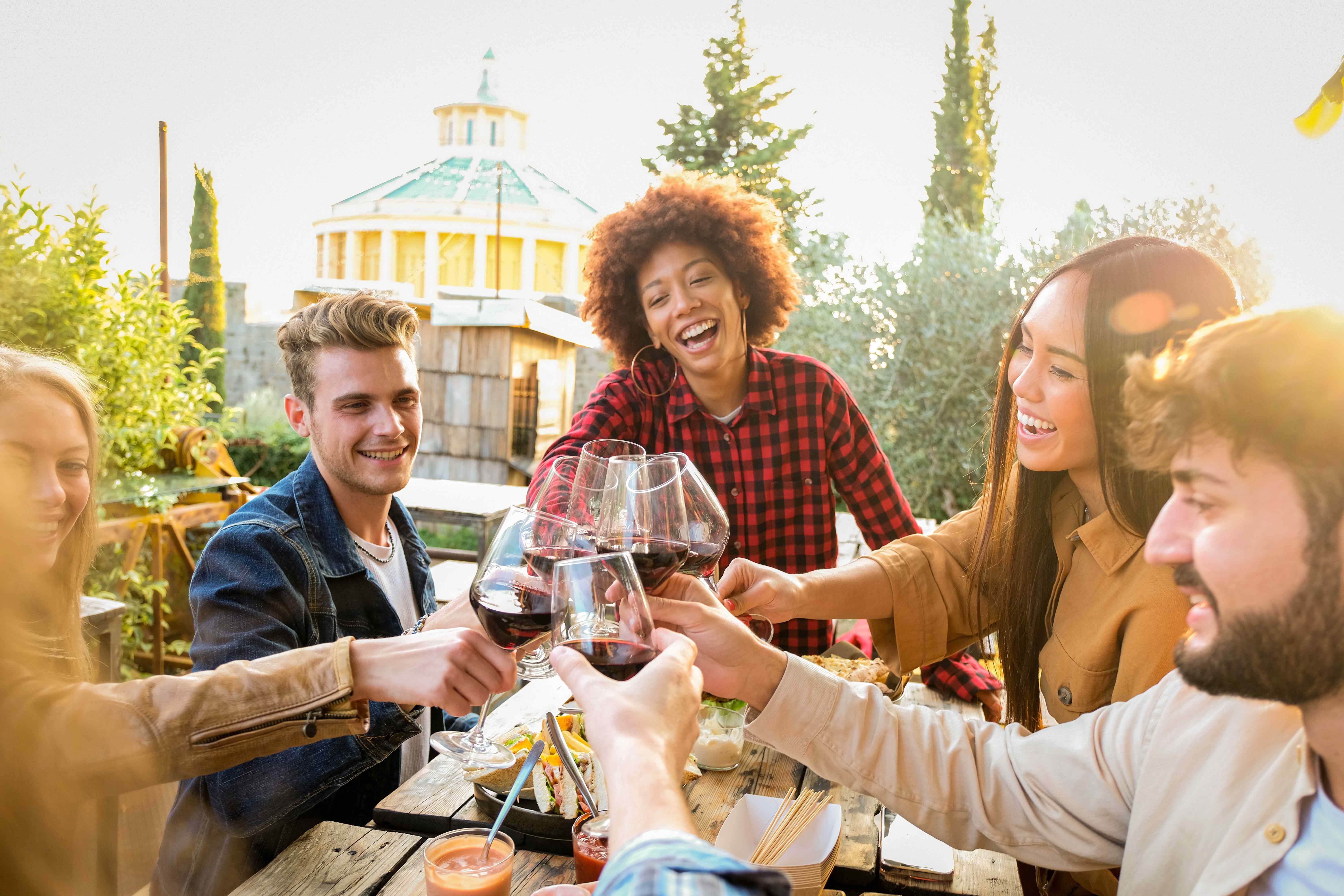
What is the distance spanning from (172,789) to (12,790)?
330 centimetres

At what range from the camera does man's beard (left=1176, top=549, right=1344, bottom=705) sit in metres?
1.02

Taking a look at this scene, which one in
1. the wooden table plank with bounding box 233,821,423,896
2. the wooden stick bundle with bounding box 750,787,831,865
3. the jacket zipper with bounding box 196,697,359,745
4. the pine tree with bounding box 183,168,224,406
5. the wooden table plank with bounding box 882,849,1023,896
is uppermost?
the pine tree with bounding box 183,168,224,406

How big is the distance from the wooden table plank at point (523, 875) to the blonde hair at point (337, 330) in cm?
137

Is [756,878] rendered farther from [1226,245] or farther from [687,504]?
[1226,245]

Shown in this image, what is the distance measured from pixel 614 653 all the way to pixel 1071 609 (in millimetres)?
1133

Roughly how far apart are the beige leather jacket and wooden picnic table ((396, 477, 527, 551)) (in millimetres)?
3269

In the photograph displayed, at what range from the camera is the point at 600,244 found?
327 centimetres

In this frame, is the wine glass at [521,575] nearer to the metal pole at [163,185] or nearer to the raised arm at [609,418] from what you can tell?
the raised arm at [609,418]

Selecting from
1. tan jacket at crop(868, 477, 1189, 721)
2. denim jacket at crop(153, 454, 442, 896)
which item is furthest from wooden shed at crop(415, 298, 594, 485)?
tan jacket at crop(868, 477, 1189, 721)

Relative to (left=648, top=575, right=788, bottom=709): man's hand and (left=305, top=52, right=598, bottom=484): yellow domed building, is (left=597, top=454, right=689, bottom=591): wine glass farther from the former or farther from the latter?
(left=305, top=52, right=598, bottom=484): yellow domed building

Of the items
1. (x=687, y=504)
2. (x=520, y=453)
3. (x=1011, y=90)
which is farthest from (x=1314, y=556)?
(x=1011, y=90)

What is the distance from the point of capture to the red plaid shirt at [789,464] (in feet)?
9.52

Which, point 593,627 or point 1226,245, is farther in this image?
point 1226,245

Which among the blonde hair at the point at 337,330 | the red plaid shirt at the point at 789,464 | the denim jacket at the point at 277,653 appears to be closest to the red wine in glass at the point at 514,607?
the denim jacket at the point at 277,653
